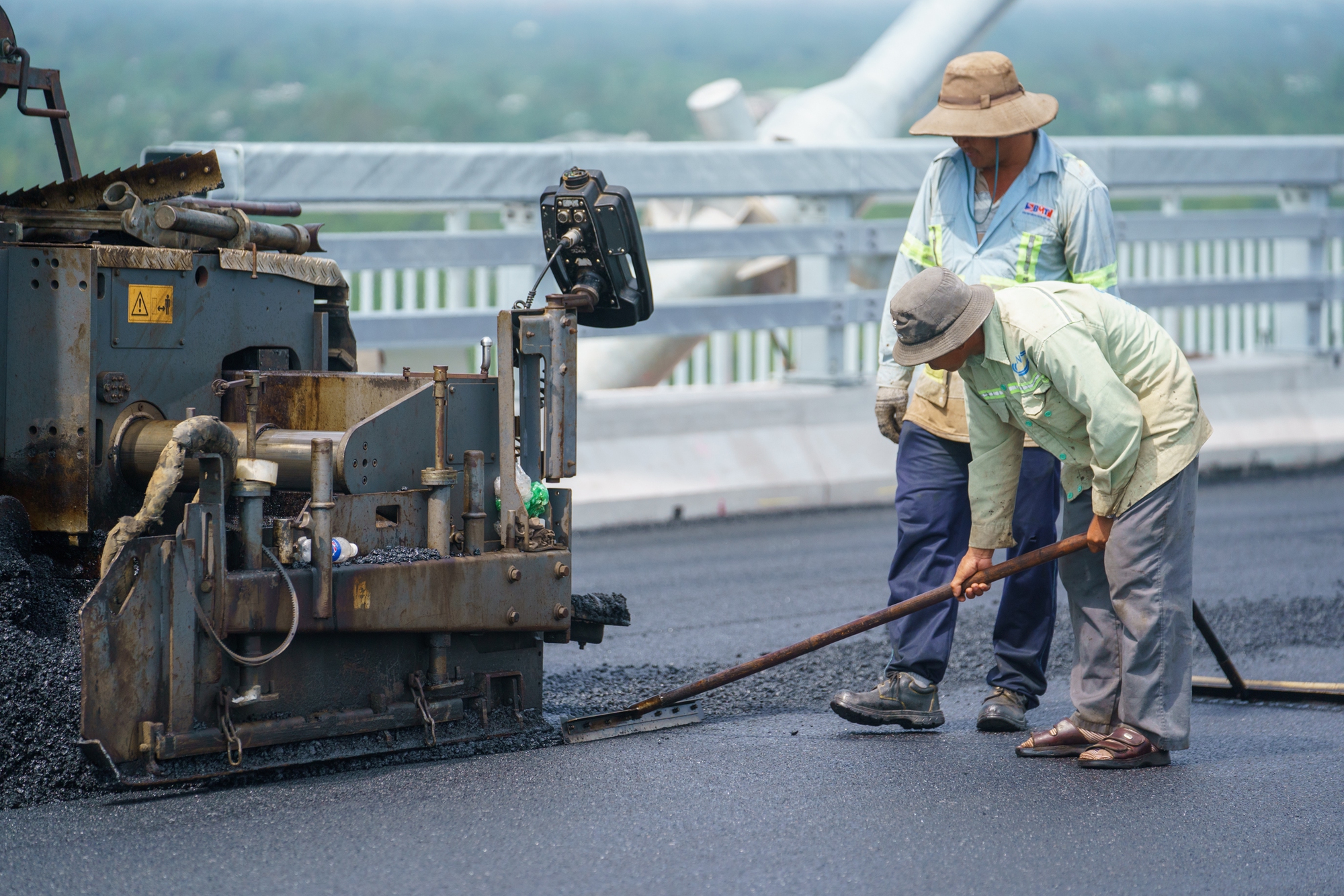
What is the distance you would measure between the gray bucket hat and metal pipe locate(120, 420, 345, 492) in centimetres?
153

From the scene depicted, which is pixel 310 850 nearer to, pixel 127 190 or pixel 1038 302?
pixel 127 190

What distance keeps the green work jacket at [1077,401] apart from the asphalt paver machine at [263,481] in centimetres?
110

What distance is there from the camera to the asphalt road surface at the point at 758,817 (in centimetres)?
340

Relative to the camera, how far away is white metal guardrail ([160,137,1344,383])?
8.33m

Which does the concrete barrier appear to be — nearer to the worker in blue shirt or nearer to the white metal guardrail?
the white metal guardrail

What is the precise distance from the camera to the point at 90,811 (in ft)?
12.3

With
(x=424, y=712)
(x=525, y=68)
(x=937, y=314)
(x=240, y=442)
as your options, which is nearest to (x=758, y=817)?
(x=424, y=712)

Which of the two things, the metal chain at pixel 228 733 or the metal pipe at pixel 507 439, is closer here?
the metal chain at pixel 228 733

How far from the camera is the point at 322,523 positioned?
3979 millimetres

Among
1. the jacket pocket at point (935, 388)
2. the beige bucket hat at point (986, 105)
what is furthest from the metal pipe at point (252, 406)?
the beige bucket hat at point (986, 105)

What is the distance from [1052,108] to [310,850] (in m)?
3.03

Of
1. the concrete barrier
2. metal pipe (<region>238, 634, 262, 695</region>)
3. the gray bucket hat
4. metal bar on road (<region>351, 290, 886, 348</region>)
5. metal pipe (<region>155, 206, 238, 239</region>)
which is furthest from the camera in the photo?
the concrete barrier

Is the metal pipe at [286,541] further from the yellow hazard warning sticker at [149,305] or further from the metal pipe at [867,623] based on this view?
the metal pipe at [867,623]

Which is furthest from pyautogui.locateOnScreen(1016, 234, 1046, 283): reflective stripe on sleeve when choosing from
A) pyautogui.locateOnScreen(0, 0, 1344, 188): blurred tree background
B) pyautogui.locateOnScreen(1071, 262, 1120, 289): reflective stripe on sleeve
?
pyautogui.locateOnScreen(0, 0, 1344, 188): blurred tree background
